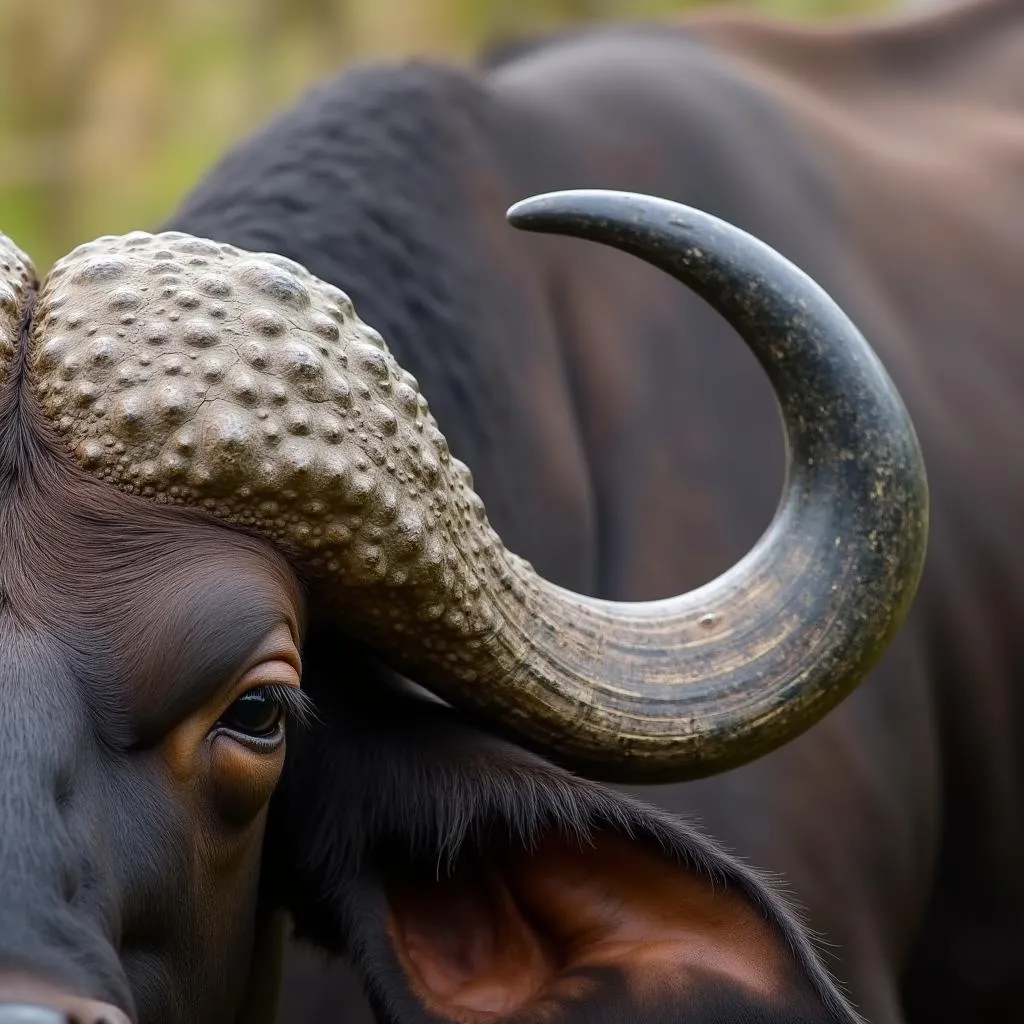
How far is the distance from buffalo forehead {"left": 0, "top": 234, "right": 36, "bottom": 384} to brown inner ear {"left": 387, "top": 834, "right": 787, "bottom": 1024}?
993 mm

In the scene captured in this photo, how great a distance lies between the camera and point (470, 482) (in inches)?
95.6

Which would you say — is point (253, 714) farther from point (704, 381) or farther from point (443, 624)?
point (704, 381)

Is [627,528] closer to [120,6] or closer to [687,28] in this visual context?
[687,28]

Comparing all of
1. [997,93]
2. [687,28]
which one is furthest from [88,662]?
[997,93]

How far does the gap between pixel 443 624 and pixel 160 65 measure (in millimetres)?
10835

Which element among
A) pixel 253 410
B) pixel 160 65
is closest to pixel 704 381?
pixel 253 410

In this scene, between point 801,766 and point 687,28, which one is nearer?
point 801,766

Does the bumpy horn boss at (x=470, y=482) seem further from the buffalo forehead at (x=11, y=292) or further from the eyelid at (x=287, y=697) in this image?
the eyelid at (x=287, y=697)

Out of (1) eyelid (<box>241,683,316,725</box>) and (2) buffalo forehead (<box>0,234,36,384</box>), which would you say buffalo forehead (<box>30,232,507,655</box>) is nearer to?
(2) buffalo forehead (<box>0,234,36,384</box>)

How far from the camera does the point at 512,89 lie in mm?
3770

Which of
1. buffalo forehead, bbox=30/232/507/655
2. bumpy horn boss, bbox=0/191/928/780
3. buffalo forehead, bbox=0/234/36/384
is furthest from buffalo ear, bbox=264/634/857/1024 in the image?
buffalo forehead, bbox=0/234/36/384

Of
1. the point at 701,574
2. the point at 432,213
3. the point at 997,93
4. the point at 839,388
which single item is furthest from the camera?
the point at 997,93

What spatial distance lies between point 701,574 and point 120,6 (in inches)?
404

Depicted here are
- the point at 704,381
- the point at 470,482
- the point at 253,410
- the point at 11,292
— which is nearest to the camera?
the point at 253,410
